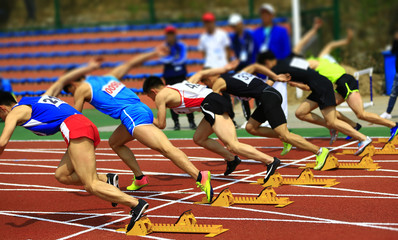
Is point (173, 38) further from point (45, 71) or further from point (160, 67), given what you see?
point (45, 71)

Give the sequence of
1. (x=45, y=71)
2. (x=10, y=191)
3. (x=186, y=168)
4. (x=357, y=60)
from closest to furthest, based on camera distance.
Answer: (x=186, y=168)
(x=10, y=191)
(x=357, y=60)
(x=45, y=71)

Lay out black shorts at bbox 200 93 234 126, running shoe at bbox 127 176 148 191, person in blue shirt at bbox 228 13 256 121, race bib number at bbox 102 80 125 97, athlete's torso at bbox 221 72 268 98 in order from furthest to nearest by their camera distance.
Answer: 1. person in blue shirt at bbox 228 13 256 121
2. athlete's torso at bbox 221 72 268 98
3. running shoe at bbox 127 176 148 191
4. black shorts at bbox 200 93 234 126
5. race bib number at bbox 102 80 125 97

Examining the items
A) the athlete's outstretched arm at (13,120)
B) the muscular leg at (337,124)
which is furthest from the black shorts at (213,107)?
the athlete's outstretched arm at (13,120)

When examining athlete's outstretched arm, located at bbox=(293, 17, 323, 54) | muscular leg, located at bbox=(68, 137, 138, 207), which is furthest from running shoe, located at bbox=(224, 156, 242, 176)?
muscular leg, located at bbox=(68, 137, 138, 207)

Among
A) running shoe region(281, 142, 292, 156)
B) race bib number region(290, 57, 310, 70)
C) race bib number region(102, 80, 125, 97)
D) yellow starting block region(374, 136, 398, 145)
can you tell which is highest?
race bib number region(102, 80, 125, 97)

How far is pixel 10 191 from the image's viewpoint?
993 centimetres

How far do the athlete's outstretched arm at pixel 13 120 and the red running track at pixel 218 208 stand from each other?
3.71 feet

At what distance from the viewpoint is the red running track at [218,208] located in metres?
6.91

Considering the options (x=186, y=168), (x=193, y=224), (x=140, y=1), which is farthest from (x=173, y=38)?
(x=140, y=1)

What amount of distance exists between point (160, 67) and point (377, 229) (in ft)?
51.1

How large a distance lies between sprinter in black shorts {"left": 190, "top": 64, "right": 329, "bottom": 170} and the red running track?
1.44 feet

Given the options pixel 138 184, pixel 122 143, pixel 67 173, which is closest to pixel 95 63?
pixel 67 173

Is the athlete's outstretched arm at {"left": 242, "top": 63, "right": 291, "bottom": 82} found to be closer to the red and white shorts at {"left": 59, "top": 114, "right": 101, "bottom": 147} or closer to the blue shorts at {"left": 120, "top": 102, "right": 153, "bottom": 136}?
the blue shorts at {"left": 120, "top": 102, "right": 153, "bottom": 136}

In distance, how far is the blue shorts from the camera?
850 centimetres
